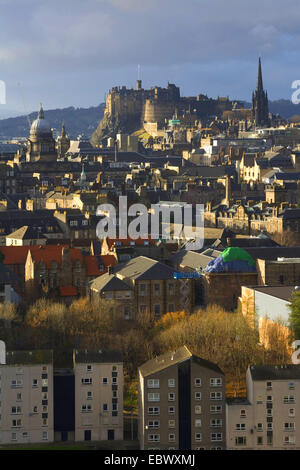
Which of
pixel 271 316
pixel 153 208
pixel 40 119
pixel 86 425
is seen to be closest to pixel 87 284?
pixel 271 316

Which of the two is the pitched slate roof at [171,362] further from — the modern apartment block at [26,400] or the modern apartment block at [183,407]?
the modern apartment block at [26,400]

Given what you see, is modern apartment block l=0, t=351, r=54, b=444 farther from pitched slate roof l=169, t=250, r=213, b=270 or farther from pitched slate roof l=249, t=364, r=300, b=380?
pitched slate roof l=169, t=250, r=213, b=270

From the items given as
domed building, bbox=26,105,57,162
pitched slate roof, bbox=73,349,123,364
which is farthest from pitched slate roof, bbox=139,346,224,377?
domed building, bbox=26,105,57,162

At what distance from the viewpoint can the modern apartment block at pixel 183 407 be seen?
53.7 meters

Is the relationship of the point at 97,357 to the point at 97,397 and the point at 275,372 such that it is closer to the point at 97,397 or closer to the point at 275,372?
the point at 97,397

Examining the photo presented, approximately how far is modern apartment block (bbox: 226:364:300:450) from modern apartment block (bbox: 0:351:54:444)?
765cm

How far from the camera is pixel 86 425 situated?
56281 millimetres

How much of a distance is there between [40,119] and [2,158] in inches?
396

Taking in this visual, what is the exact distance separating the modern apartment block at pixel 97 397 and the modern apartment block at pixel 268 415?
5176mm

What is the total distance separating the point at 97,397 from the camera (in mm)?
56344

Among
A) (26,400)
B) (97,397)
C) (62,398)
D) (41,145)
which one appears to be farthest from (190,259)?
(41,145)

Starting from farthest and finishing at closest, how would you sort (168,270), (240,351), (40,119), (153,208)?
(40,119), (153,208), (168,270), (240,351)

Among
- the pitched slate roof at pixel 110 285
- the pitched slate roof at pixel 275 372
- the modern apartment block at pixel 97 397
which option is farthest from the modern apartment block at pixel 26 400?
the pitched slate roof at pixel 110 285
